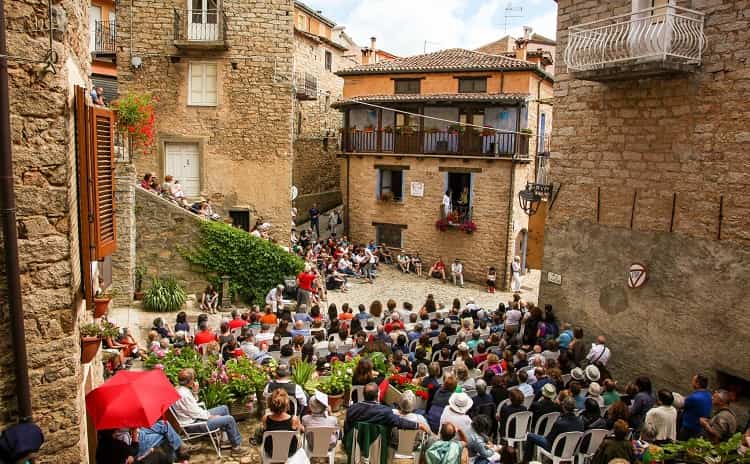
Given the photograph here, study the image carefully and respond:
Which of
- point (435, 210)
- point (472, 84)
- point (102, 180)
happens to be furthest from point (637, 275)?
point (472, 84)

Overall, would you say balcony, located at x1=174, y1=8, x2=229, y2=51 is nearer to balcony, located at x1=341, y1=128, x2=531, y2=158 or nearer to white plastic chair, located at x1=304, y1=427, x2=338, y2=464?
balcony, located at x1=341, y1=128, x2=531, y2=158

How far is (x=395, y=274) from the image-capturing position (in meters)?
26.0

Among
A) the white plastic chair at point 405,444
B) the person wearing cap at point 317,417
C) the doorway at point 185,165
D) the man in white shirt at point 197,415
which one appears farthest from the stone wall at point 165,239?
the white plastic chair at point 405,444

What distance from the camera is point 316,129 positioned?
33031 mm

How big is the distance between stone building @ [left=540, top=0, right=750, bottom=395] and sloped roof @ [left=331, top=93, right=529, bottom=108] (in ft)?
44.7

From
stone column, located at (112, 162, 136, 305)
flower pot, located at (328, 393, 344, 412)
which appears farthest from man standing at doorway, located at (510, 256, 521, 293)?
flower pot, located at (328, 393, 344, 412)

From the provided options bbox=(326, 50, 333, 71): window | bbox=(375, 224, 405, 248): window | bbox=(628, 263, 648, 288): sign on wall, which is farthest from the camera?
bbox=(326, 50, 333, 71): window

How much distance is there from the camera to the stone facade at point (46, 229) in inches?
195

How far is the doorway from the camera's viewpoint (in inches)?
799

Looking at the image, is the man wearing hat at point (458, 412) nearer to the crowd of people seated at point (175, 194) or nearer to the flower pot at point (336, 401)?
the flower pot at point (336, 401)

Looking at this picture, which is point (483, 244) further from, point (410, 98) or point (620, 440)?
point (620, 440)

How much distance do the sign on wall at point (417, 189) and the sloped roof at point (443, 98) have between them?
3749mm

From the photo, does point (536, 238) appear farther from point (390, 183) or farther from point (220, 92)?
point (390, 183)

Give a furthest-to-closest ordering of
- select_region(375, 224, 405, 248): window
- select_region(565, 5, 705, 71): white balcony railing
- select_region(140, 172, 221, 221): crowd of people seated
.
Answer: select_region(375, 224, 405, 248): window < select_region(140, 172, 221, 221): crowd of people seated < select_region(565, 5, 705, 71): white balcony railing
